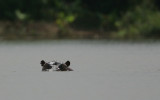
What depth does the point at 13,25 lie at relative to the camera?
53.9m

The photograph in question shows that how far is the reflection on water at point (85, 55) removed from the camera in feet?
87.8

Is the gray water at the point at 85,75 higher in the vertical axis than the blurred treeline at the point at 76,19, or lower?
lower

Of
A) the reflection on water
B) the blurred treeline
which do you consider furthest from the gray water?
the blurred treeline

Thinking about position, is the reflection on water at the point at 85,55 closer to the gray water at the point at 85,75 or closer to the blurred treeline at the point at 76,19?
the gray water at the point at 85,75

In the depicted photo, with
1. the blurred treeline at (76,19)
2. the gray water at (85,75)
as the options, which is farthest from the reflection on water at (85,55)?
the blurred treeline at (76,19)

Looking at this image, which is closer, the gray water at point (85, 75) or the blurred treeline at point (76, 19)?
the gray water at point (85, 75)

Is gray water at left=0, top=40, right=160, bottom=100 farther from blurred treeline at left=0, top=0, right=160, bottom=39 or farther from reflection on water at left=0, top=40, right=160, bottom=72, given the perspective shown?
blurred treeline at left=0, top=0, right=160, bottom=39

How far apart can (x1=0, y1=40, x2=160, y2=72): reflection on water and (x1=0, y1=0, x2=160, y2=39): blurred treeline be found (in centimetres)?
779

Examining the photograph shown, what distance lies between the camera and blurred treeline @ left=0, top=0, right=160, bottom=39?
53.1 metres

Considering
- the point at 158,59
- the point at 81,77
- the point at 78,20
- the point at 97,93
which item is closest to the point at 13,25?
the point at 78,20

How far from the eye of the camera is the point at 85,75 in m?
23.4

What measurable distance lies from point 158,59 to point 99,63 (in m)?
2.80

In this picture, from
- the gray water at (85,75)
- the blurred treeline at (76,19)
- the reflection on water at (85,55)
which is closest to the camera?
the gray water at (85,75)

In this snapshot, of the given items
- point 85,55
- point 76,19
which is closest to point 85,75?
point 85,55
